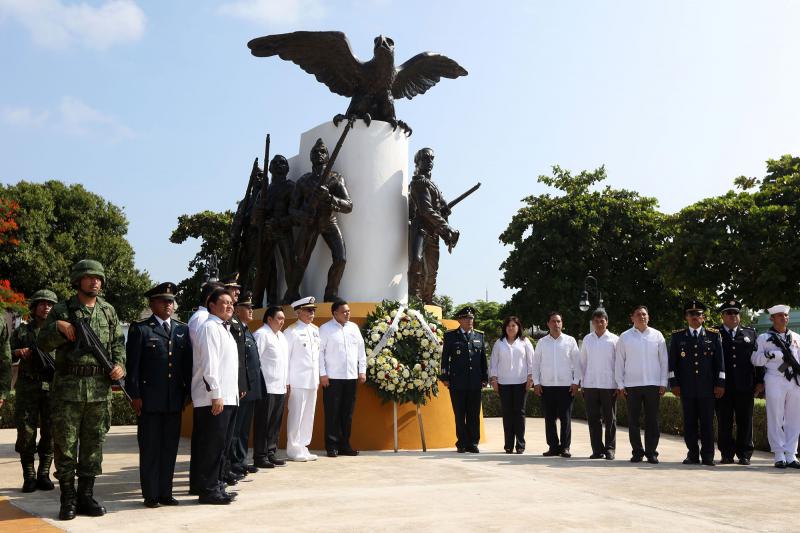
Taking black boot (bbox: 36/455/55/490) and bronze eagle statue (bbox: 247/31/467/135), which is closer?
black boot (bbox: 36/455/55/490)

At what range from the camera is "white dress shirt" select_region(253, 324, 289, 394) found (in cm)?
877

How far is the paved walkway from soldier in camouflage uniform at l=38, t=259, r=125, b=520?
24 centimetres

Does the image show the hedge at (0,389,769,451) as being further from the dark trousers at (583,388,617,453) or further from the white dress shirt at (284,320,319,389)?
the white dress shirt at (284,320,319,389)

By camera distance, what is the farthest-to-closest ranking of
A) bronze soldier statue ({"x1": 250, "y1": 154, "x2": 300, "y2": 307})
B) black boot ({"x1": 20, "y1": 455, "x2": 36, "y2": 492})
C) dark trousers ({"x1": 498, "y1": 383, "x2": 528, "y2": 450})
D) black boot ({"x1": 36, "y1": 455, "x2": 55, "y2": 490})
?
1. bronze soldier statue ({"x1": 250, "y1": 154, "x2": 300, "y2": 307})
2. dark trousers ({"x1": 498, "y1": 383, "x2": 528, "y2": 450})
3. black boot ({"x1": 36, "y1": 455, "x2": 55, "y2": 490})
4. black boot ({"x1": 20, "y1": 455, "x2": 36, "y2": 492})

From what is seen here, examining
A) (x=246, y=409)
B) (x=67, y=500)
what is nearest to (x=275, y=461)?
(x=246, y=409)

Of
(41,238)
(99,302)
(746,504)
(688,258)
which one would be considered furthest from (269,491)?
(41,238)

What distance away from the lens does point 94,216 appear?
114 ft

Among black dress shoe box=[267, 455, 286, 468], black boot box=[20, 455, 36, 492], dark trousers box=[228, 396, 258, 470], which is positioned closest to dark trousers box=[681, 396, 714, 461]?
black dress shoe box=[267, 455, 286, 468]

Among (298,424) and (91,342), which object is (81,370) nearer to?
(91,342)

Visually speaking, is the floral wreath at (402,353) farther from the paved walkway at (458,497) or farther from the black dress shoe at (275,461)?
the black dress shoe at (275,461)

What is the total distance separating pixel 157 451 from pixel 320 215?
18.0ft

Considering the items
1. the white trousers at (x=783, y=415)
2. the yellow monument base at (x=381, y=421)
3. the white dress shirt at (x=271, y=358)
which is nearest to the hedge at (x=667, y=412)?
the white trousers at (x=783, y=415)

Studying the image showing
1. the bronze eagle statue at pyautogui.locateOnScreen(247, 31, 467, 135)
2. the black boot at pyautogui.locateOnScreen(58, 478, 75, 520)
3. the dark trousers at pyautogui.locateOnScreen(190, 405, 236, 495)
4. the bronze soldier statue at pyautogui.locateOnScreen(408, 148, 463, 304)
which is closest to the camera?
the black boot at pyautogui.locateOnScreen(58, 478, 75, 520)

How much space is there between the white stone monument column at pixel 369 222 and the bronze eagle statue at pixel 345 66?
36cm
